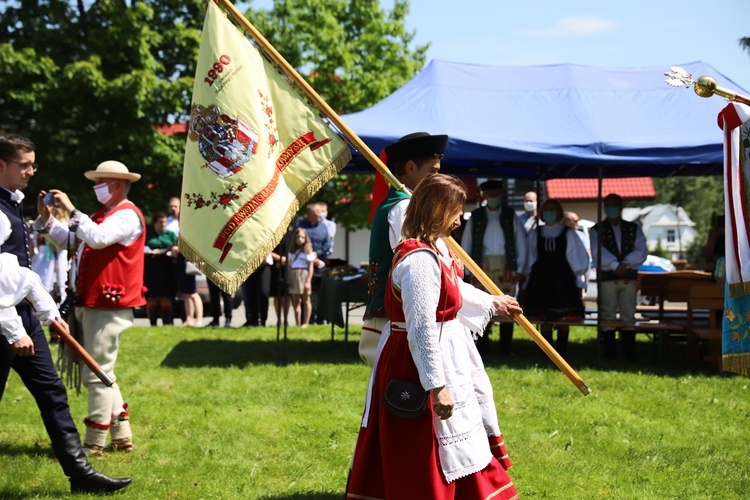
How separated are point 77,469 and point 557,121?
22.2ft

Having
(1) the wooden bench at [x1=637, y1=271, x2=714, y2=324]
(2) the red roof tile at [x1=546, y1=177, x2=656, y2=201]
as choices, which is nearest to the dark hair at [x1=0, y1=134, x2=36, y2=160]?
(1) the wooden bench at [x1=637, y1=271, x2=714, y2=324]

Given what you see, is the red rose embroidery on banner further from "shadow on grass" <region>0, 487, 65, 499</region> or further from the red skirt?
"shadow on grass" <region>0, 487, 65, 499</region>

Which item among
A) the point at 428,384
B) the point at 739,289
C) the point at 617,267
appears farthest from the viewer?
the point at 617,267

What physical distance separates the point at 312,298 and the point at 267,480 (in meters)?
8.34

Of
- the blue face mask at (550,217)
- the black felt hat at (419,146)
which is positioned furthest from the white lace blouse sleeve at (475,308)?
the blue face mask at (550,217)

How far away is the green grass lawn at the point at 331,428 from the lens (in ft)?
17.5

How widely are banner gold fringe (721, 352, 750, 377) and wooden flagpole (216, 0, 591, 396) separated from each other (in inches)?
33.9

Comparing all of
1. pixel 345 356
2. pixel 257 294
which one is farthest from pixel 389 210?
pixel 257 294

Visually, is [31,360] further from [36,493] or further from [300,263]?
[300,263]

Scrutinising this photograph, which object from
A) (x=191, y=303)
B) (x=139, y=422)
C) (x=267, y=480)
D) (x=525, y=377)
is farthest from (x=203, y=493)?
(x=191, y=303)

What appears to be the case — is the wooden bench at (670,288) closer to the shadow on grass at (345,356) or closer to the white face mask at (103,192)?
the shadow on grass at (345,356)

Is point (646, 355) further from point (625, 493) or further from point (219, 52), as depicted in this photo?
point (219, 52)

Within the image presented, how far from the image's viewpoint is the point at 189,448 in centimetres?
611

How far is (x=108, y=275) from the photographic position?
5734mm
